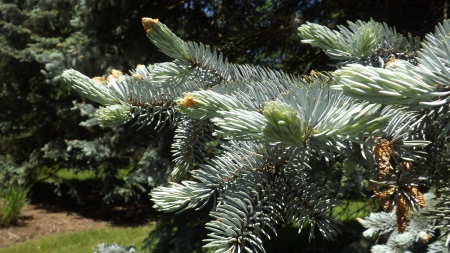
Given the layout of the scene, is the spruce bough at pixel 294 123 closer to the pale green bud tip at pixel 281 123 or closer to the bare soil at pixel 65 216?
the pale green bud tip at pixel 281 123

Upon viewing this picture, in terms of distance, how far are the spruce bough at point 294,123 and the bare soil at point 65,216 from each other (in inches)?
232

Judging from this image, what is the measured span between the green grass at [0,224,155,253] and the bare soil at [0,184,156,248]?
0.27 metres

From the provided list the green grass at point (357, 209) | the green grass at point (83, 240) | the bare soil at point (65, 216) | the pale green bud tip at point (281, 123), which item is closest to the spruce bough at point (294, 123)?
the pale green bud tip at point (281, 123)

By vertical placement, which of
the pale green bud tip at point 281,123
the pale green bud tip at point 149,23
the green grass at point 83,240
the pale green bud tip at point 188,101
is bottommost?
the green grass at point 83,240

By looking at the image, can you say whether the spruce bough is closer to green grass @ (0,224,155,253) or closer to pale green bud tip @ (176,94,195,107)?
pale green bud tip @ (176,94,195,107)

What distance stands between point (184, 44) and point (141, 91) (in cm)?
13

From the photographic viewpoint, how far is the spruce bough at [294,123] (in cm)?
51

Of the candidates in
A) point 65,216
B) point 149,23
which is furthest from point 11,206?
point 149,23

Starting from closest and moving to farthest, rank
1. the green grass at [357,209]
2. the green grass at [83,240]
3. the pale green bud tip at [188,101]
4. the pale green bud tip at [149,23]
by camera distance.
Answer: the pale green bud tip at [188,101], the pale green bud tip at [149,23], the green grass at [357,209], the green grass at [83,240]

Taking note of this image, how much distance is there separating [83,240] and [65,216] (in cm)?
145

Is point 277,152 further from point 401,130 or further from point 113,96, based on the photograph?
point 113,96

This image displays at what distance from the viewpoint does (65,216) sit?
7297mm

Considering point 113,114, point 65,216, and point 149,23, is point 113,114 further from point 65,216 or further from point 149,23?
point 65,216

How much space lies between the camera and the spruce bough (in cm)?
51
